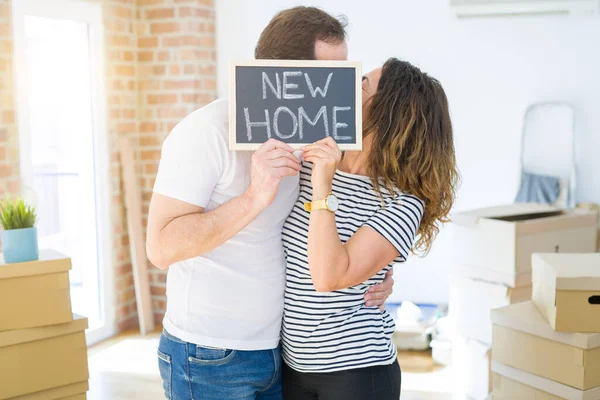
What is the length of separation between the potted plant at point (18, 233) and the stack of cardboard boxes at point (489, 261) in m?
1.77

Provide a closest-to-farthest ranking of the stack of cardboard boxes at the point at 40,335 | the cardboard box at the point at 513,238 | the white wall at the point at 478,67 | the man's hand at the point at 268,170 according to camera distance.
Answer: the man's hand at the point at 268,170 → the stack of cardboard boxes at the point at 40,335 → the cardboard box at the point at 513,238 → the white wall at the point at 478,67

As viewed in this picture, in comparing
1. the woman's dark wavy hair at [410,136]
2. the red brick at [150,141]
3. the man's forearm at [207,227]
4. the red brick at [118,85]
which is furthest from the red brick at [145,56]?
the man's forearm at [207,227]

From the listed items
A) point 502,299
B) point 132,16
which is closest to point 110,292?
point 132,16

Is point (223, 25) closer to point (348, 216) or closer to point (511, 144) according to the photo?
point (511, 144)

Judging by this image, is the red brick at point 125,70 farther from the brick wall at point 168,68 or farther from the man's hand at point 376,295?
the man's hand at point 376,295

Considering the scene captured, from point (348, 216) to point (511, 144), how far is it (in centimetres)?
275

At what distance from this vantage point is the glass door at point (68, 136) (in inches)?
143

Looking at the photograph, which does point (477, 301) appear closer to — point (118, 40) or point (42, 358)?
point (42, 358)

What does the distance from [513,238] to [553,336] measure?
2.50 feet

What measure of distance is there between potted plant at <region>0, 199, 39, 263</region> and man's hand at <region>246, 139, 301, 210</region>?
4.70 ft

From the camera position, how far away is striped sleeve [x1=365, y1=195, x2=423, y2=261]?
1.52 m

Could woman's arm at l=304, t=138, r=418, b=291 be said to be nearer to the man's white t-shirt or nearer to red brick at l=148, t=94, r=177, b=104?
the man's white t-shirt

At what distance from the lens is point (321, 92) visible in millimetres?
1481

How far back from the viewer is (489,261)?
9.95 feet
